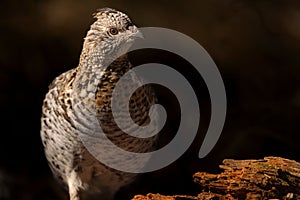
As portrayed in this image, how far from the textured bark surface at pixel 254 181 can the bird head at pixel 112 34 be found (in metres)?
0.87

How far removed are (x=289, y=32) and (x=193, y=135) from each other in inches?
41.8

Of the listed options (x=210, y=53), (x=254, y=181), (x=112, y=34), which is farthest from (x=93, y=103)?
(x=210, y=53)

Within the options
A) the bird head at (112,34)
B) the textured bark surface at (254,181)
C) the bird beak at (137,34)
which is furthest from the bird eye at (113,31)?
the textured bark surface at (254,181)

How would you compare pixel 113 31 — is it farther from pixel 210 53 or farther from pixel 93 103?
pixel 210 53

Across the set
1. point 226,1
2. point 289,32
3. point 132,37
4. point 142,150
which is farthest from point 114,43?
point 289,32

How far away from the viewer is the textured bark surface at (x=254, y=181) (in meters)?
3.11

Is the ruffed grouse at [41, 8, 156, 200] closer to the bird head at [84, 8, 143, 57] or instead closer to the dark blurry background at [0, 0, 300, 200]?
the bird head at [84, 8, 143, 57]

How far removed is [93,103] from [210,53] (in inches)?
51.5

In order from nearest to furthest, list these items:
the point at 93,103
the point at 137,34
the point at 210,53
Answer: the point at 137,34
the point at 93,103
the point at 210,53

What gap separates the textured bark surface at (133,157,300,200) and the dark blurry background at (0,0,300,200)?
147 centimetres

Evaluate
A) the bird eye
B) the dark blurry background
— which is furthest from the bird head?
the dark blurry background

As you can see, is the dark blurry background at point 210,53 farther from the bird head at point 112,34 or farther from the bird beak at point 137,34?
the bird beak at point 137,34

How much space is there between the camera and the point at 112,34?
3.50 meters

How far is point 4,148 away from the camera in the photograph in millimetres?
5051
